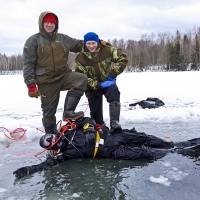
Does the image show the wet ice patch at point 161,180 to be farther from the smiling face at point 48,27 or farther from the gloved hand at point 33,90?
the smiling face at point 48,27

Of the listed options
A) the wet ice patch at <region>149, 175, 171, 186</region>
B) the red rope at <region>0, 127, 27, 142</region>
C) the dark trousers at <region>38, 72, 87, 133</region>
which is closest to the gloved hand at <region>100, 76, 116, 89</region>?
the dark trousers at <region>38, 72, 87, 133</region>

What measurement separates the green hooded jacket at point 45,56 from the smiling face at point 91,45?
314mm

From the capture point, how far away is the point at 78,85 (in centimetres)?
621

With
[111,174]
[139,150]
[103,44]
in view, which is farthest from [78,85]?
[111,174]

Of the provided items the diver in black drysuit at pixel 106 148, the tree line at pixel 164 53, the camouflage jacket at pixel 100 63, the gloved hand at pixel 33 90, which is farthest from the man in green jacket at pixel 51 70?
the tree line at pixel 164 53

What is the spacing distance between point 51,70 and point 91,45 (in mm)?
727

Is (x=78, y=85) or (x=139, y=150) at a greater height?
(x=78, y=85)

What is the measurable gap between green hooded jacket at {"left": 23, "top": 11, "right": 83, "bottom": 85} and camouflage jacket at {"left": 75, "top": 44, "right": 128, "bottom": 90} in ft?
0.89

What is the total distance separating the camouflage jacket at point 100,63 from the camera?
6316 millimetres

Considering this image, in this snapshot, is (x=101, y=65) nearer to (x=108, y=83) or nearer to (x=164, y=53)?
(x=108, y=83)

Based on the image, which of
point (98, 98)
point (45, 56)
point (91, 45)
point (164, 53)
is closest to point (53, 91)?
point (45, 56)

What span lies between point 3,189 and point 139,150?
1871mm

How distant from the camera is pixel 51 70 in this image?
618cm

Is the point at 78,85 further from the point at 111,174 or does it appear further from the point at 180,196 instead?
the point at 180,196
